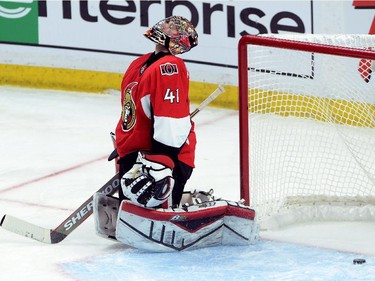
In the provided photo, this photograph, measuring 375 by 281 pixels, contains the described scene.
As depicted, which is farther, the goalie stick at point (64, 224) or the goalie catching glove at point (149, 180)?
the goalie stick at point (64, 224)

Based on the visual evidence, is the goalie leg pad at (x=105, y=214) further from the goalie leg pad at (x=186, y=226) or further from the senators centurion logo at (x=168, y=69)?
the senators centurion logo at (x=168, y=69)

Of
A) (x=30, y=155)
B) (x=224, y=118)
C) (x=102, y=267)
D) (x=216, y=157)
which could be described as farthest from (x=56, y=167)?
(x=102, y=267)

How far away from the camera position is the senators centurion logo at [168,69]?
4094mm

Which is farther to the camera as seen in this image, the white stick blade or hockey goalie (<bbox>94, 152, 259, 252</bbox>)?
the white stick blade

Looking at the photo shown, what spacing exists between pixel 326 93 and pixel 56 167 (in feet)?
5.27

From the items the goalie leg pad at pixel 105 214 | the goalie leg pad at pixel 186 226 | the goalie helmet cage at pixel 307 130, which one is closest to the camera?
the goalie leg pad at pixel 186 226

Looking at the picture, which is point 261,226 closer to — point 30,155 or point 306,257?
point 306,257

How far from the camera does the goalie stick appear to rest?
4.43m

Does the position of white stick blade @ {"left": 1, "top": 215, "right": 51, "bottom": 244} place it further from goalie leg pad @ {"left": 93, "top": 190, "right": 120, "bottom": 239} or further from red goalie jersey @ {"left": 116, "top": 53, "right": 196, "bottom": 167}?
red goalie jersey @ {"left": 116, "top": 53, "right": 196, "bottom": 167}

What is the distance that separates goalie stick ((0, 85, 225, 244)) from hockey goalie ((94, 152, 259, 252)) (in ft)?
0.32

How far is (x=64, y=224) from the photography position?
175 inches

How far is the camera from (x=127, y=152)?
14.0 feet

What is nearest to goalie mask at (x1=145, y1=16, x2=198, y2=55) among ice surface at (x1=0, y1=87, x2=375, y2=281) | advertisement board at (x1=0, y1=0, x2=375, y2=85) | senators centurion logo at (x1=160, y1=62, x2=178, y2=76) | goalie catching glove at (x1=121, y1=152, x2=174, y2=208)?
senators centurion logo at (x1=160, y1=62, x2=178, y2=76)

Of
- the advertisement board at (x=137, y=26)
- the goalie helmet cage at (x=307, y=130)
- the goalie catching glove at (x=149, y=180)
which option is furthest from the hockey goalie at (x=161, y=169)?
the advertisement board at (x=137, y=26)
